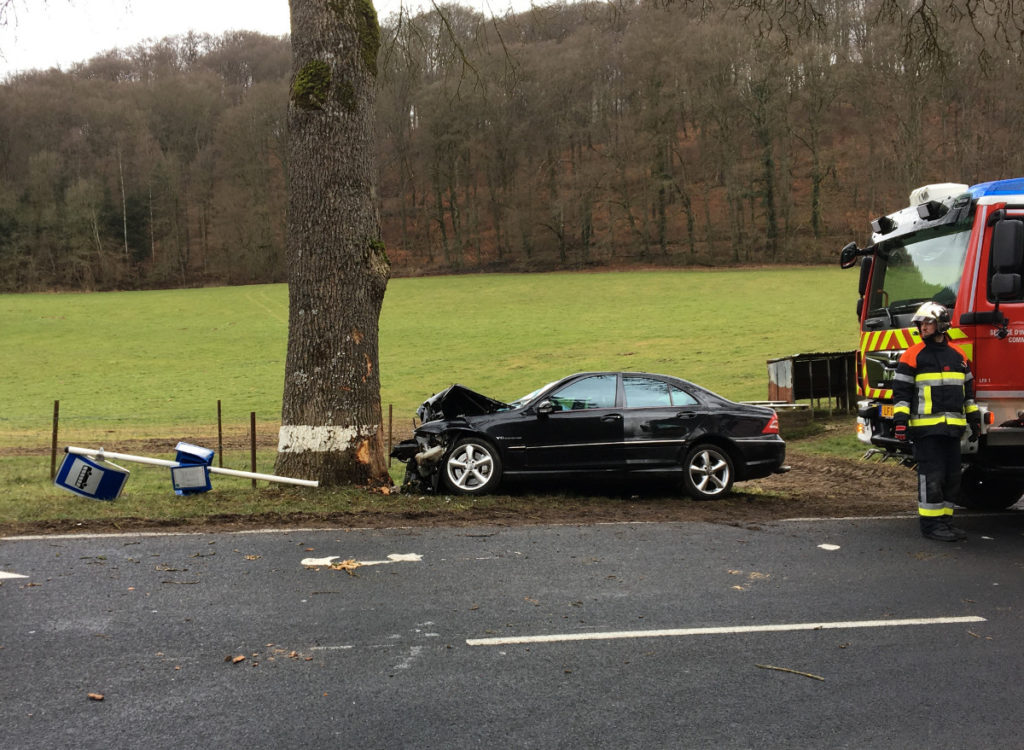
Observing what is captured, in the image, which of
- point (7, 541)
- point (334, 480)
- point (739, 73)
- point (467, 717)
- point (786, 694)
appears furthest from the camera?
point (739, 73)

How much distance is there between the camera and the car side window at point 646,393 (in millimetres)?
9945

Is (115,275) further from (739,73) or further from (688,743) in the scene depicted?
(688,743)

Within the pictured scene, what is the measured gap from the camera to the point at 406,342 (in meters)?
39.6

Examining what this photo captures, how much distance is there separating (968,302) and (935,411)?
1015 mm

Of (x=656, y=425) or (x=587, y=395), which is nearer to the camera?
(x=656, y=425)

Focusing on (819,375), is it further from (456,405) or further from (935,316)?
(935,316)

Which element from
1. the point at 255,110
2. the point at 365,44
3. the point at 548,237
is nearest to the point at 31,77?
the point at 255,110

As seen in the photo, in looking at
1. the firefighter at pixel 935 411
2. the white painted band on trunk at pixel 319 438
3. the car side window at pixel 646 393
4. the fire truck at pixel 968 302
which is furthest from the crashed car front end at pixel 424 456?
the firefighter at pixel 935 411

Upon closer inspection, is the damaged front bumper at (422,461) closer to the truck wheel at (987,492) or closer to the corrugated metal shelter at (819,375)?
the truck wheel at (987,492)

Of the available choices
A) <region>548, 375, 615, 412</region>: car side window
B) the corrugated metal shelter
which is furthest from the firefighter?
the corrugated metal shelter

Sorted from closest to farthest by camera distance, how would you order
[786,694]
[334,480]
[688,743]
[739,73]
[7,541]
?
[688,743], [786,694], [7,541], [334,480], [739,73]

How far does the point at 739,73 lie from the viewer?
181ft

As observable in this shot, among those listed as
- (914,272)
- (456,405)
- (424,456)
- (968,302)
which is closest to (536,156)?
(456,405)

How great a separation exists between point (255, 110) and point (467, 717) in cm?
6809
